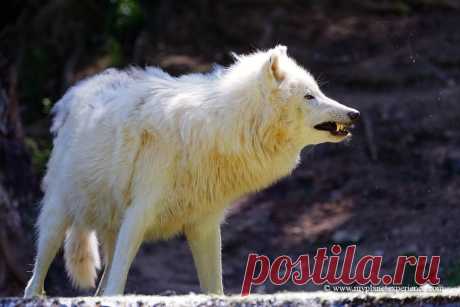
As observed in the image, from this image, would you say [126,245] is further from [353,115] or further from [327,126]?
[353,115]

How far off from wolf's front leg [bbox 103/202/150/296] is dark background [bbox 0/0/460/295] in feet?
11.0

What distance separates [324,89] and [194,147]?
7.55 meters

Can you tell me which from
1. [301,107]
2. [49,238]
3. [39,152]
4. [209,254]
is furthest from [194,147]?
[39,152]

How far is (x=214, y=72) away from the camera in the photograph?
23.9 feet

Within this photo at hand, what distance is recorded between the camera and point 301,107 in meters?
6.70

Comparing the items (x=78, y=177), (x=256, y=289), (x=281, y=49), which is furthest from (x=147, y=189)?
(x=256, y=289)

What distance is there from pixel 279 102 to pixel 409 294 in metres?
1.91

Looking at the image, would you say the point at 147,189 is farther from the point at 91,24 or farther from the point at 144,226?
the point at 91,24

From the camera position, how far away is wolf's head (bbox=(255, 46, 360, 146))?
666cm

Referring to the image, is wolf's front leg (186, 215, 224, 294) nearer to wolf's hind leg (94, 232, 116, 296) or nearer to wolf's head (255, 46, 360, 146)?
wolf's hind leg (94, 232, 116, 296)

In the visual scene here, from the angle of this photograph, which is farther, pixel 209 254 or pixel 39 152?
pixel 39 152

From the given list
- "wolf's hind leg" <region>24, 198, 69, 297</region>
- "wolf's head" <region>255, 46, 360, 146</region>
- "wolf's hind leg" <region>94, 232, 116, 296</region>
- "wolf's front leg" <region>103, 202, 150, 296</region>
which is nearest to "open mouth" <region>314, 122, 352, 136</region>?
"wolf's head" <region>255, 46, 360, 146</region>

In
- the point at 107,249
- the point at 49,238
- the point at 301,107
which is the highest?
the point at 301,107

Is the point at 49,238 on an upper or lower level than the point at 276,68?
lower
